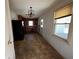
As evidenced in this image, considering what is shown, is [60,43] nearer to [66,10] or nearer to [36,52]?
[36,52]

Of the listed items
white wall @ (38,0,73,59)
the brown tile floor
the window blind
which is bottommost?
the brown tile floor

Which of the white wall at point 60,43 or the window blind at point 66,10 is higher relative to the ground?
the window blind at point 66,10

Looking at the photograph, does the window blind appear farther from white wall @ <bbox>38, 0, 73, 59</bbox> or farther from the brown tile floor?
the brown tile floor

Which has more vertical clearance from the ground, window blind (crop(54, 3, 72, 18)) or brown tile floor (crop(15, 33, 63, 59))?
window blind (crop(54, 3, 72, 18))

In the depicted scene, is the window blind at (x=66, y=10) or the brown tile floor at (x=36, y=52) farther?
the brown tile floor at (x=36, y=52)

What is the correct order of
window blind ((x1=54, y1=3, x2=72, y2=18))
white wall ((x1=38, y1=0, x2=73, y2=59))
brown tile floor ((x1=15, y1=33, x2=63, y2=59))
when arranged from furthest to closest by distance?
brown tile floor ((x1=15, y1=33, x2=63, y2=59))
window blind ((x1=54, y1=3, x2=72, y2=18))
white wall ((x1=38, y1=0, x2=73, y2=59))

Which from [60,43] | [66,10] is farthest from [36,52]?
[66,10]

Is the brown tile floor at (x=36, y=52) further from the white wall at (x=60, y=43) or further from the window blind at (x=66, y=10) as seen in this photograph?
the window blind at (x=66, y=10)

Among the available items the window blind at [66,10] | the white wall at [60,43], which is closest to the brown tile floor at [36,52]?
the white wall at [60,43]

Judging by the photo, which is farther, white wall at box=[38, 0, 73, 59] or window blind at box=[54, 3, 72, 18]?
window blind at box=[54, 3, 72, 18]

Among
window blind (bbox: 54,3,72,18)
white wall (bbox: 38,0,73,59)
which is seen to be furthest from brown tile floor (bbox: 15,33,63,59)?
window blind (bbox: 54,3,72,18)

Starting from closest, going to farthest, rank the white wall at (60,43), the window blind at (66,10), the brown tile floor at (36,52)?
1. the white wall at (60,43)
2. the window blind at (66,10)
3. the brown tile floor at (36,52)
